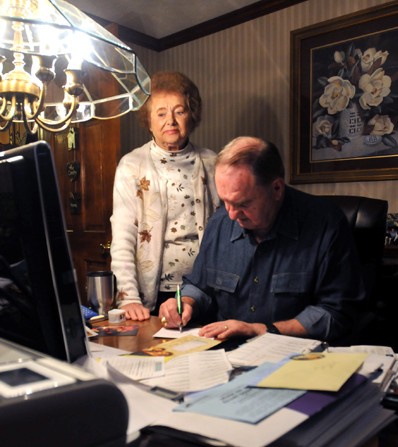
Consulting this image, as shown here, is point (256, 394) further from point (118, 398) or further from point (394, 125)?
point (394, 125)

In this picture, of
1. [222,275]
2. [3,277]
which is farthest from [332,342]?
[3,277]

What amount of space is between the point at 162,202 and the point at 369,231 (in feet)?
2.72

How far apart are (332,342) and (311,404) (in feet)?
2.80

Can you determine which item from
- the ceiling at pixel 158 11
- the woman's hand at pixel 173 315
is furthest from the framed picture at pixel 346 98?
the woman's hand at pixel 173 315

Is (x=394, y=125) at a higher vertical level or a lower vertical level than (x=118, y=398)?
higher

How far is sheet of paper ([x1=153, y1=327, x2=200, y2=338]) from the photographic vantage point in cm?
124

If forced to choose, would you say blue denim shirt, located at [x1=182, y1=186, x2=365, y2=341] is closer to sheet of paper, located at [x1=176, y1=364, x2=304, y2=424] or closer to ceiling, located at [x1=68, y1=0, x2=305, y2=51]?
sheet of paper, located at [x1=176, y1=364, x2=304, y2=424]

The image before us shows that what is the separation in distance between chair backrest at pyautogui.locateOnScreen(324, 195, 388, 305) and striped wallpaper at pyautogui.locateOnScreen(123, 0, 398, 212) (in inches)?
37.4

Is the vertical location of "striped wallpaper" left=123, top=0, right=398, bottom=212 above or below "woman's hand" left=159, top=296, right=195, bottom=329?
above

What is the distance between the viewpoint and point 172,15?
11.3ft

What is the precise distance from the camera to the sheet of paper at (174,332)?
4.06ft

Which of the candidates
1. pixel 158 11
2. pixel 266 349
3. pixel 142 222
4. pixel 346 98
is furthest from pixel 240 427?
pixel 158 11

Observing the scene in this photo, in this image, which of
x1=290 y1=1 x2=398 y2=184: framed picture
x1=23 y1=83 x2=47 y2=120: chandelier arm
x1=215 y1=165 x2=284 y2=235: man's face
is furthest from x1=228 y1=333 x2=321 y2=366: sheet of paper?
x1=290 y1=1 x2=398 y2=184: framed picture

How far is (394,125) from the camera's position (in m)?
2.66
